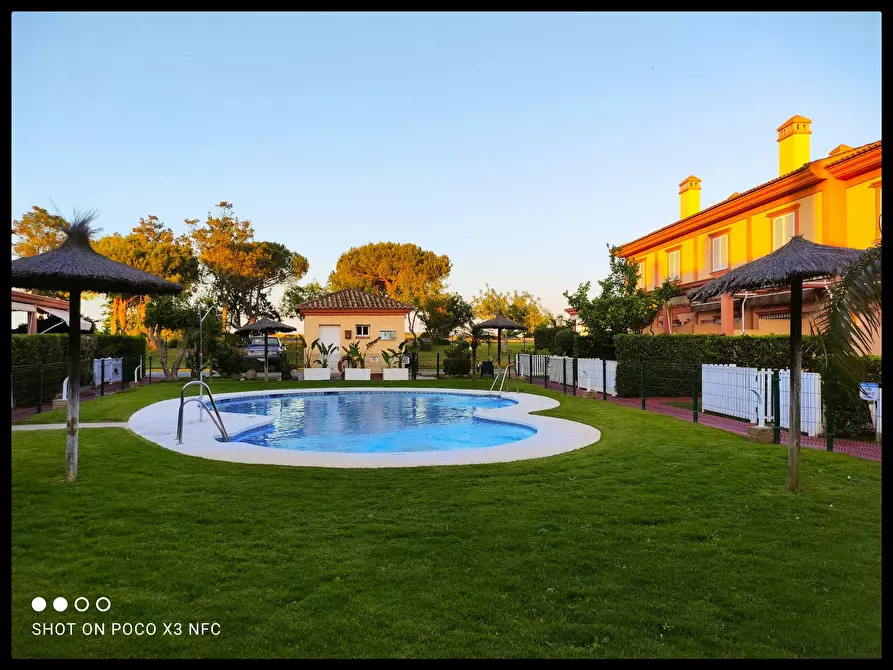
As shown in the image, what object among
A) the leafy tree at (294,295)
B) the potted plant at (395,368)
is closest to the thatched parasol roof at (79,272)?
the potted plant at (395,368)

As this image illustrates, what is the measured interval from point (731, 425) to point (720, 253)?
1596cm

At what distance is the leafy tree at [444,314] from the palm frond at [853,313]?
156ft

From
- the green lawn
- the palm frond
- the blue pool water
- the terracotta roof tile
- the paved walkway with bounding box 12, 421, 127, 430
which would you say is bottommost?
the blue pool water

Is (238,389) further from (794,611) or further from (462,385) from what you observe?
(794,611)

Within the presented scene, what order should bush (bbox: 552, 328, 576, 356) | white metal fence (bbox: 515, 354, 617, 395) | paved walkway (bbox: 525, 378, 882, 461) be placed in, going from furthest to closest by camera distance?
bush (bbox: 552, 328, 576, 356) → white metal fence (bbox: 515, 354, 617, 395) → paved walkway (bbox: 525, 378, 882, 461)

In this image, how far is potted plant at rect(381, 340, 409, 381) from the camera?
83.4 ft

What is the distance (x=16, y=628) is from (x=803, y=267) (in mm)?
7805

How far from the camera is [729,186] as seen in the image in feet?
94.0

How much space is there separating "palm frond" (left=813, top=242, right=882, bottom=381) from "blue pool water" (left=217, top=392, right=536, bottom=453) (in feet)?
24.4

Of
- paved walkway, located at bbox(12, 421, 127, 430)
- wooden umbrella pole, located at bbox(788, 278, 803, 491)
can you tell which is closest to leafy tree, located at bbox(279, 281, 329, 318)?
paved walkway, located at bbox(12, 421, 127, 430)

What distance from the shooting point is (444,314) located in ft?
177

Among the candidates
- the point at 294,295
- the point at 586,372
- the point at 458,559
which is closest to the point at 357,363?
the point at 586,372

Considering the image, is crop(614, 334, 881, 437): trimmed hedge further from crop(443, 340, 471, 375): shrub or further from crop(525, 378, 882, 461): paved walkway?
crop(443, 340, 471, 375): shrub

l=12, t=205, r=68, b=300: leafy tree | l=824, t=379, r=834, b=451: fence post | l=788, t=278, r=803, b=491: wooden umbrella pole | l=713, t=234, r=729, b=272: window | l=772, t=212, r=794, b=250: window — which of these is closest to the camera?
l=788, t=278, r=803, b=491: wooden umbrella pole
